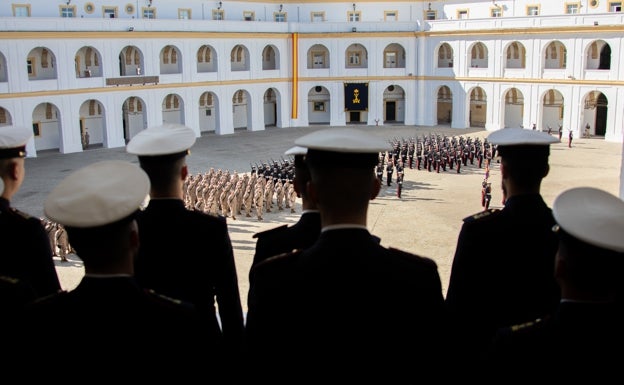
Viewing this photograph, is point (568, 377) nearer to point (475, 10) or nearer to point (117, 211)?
point (117, 211)

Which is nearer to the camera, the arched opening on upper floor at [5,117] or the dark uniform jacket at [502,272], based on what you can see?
the dark uniform jacket at [502,272]

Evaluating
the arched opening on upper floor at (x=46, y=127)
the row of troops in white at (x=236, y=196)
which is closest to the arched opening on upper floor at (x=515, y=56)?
the row of troops in white at (x=236, y=196)

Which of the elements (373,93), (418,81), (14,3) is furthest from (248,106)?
(14,3)

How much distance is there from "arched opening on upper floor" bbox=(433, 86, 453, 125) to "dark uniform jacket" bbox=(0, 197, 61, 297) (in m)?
42.0

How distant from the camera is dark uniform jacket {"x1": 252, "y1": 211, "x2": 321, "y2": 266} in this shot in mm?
4285

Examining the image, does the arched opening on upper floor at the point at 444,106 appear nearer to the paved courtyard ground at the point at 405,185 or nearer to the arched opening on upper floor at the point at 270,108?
the paved courtyard ground at the point at 405,185

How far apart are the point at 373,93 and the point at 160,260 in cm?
4011

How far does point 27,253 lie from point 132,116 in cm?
3574

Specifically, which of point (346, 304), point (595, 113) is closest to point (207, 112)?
point (595, 113)

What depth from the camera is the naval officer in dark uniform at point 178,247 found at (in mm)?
4141

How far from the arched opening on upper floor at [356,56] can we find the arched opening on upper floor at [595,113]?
1451 cm

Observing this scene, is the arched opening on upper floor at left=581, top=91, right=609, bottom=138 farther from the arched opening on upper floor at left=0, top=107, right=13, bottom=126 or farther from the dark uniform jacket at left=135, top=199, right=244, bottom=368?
the dark uniform jacket at left=135, top=199, right=244, bottom=368

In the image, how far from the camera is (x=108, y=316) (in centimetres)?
296

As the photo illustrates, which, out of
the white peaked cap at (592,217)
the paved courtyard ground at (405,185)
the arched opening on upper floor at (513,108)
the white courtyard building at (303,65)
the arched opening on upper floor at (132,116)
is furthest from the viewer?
the arched opening on upper floor at (513,108)
